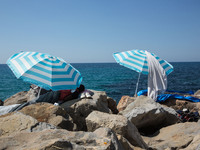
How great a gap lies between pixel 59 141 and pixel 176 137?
340 cm

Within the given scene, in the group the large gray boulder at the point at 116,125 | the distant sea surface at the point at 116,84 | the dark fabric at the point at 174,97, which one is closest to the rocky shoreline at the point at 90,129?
the large gray boulder at the point at 116,125

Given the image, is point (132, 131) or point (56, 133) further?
point (132, 131)

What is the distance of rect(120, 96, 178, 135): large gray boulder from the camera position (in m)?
5.05

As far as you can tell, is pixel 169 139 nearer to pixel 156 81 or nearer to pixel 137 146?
pixel 137 146

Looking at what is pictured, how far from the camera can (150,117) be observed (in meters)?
5.21

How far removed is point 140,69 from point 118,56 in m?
1.48

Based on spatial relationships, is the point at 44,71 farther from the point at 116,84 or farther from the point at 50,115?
the point at 116,84

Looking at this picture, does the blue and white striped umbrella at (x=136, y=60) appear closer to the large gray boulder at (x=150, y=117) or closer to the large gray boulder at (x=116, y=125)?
the large gray boulder at (x=150, y=117)

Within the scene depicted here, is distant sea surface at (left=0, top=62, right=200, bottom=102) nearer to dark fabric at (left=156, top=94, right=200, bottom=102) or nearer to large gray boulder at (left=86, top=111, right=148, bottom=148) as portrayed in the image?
dark fabric at (left=156, top=94, right=200, bottom=102)

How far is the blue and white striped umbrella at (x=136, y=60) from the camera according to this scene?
8.21 m

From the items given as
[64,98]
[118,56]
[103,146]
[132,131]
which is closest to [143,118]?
[132,131]

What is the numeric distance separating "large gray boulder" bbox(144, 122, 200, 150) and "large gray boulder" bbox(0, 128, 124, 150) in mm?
2143

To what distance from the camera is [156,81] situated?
844cm

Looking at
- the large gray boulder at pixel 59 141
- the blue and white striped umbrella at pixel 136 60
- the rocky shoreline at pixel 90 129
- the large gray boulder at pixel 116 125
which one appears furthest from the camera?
the blue and white striped umbrella at pixel 136 60
